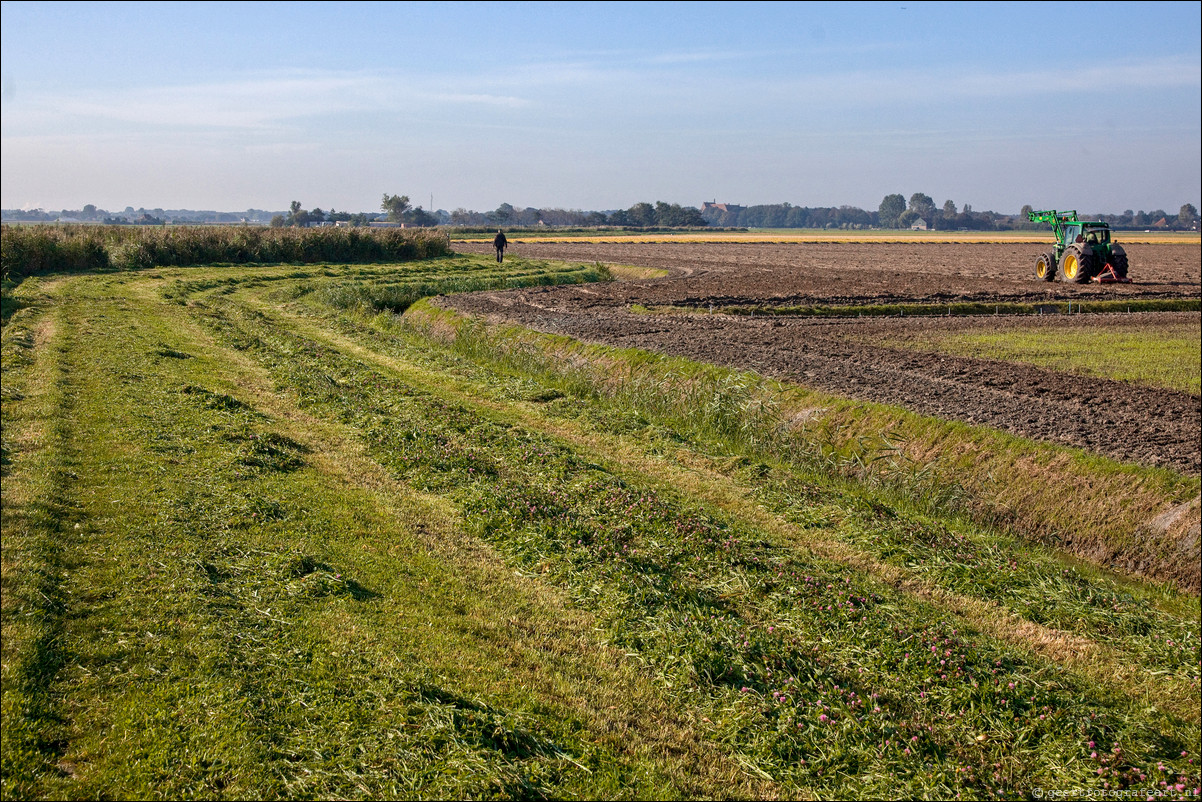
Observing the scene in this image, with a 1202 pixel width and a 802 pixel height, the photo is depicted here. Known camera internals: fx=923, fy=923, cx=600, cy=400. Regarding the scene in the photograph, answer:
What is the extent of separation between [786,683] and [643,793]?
61.7 inches

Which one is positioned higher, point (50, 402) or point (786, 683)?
point (50, 402)

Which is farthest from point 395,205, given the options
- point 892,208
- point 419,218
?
point 892,208

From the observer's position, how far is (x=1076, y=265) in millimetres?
36438

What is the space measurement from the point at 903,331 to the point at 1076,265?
17354 mm

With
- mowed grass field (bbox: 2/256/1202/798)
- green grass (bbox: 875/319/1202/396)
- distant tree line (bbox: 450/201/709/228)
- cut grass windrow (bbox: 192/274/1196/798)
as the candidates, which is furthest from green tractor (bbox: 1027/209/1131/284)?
distant tree line (bbox: 450/201/709/228)

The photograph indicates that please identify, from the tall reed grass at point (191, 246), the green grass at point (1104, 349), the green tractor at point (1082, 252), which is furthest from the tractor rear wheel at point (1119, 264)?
the tall reed grass at point (191, 246)

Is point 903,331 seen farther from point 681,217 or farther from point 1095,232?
point 681,217

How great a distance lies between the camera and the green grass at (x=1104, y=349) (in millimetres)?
17500

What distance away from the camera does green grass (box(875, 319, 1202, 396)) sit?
17.5 m

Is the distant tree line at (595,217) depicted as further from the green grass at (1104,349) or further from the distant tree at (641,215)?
the green grass at (1104,349)

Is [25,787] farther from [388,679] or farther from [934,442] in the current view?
[934,442]

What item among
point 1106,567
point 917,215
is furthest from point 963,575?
point 917,215

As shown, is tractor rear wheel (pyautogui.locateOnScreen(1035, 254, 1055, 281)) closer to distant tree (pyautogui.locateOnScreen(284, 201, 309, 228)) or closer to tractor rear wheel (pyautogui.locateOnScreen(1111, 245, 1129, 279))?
tractor rear wheel (pyautogui.locateOnScreen(1111, 245, 1129, 279))

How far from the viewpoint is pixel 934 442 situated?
12.4 metres
